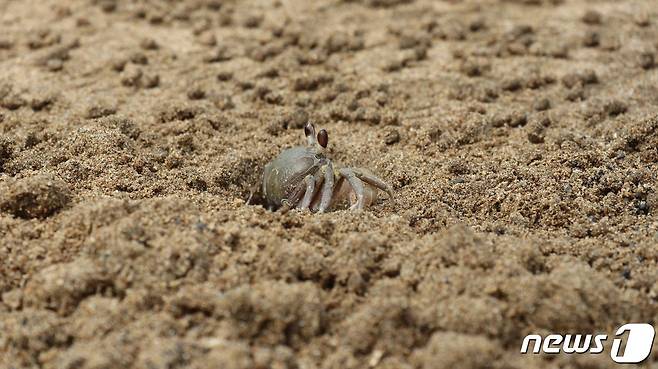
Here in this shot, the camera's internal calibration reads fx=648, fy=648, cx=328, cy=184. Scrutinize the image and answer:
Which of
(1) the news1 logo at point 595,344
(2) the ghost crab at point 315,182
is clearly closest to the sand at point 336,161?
(1) the news1 logo at point 595,344

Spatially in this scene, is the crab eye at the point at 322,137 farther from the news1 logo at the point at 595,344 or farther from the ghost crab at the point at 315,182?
the news1 logo at the point at 595,344

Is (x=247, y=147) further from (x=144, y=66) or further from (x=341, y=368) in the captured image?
(x=341, y=368)

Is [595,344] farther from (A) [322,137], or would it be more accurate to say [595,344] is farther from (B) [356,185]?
(A) [322,137]

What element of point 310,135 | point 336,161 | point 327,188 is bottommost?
point 336,161

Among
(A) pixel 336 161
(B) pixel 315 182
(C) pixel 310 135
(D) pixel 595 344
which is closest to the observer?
(D) pixel 595 344

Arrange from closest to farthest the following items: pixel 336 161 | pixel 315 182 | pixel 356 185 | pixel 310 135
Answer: pixel 356 185
pixel 315 182
pixel 310 135
pixel 336 161

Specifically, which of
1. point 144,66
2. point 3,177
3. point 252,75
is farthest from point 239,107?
point 3,177

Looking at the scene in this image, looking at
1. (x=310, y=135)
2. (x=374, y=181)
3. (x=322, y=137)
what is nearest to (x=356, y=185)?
(x=374, y=181)
